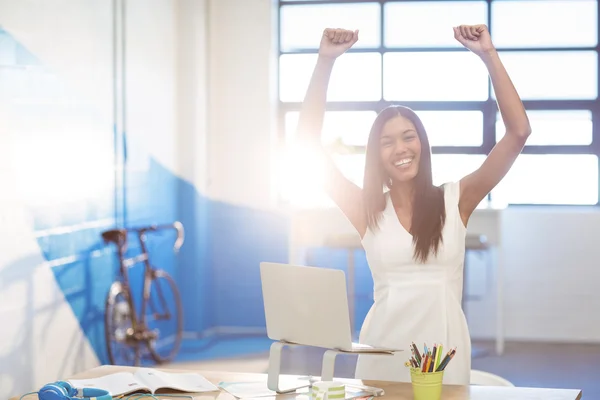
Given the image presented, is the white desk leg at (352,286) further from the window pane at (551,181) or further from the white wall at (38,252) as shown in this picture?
the white wall at (38,252)

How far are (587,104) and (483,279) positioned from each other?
1.47m

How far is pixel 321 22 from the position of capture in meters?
6.86

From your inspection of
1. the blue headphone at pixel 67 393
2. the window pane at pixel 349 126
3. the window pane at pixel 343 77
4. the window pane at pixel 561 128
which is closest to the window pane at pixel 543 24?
the window pane at pixel 561 128

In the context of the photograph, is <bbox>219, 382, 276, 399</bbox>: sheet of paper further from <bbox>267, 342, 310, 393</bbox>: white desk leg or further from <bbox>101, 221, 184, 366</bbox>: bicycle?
<bbox>101, 221, 184, 366</bbox>: bicycle

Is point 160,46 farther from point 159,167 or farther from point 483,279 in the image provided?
point 483,279

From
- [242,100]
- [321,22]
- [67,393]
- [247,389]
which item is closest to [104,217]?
[242,100]

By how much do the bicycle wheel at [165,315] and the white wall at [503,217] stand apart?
946 millimetres

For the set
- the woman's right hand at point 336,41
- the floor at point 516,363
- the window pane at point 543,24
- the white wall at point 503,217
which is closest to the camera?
the woman's right hand at point 336,41

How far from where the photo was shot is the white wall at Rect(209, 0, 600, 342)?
20.9ft

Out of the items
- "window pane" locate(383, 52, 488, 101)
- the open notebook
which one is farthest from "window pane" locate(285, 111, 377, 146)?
the open notebook

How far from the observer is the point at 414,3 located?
6715 mm

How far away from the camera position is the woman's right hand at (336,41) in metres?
2.36

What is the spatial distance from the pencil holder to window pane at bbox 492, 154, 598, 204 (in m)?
4.69

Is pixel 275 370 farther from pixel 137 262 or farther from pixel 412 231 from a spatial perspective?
pixel 137 262
